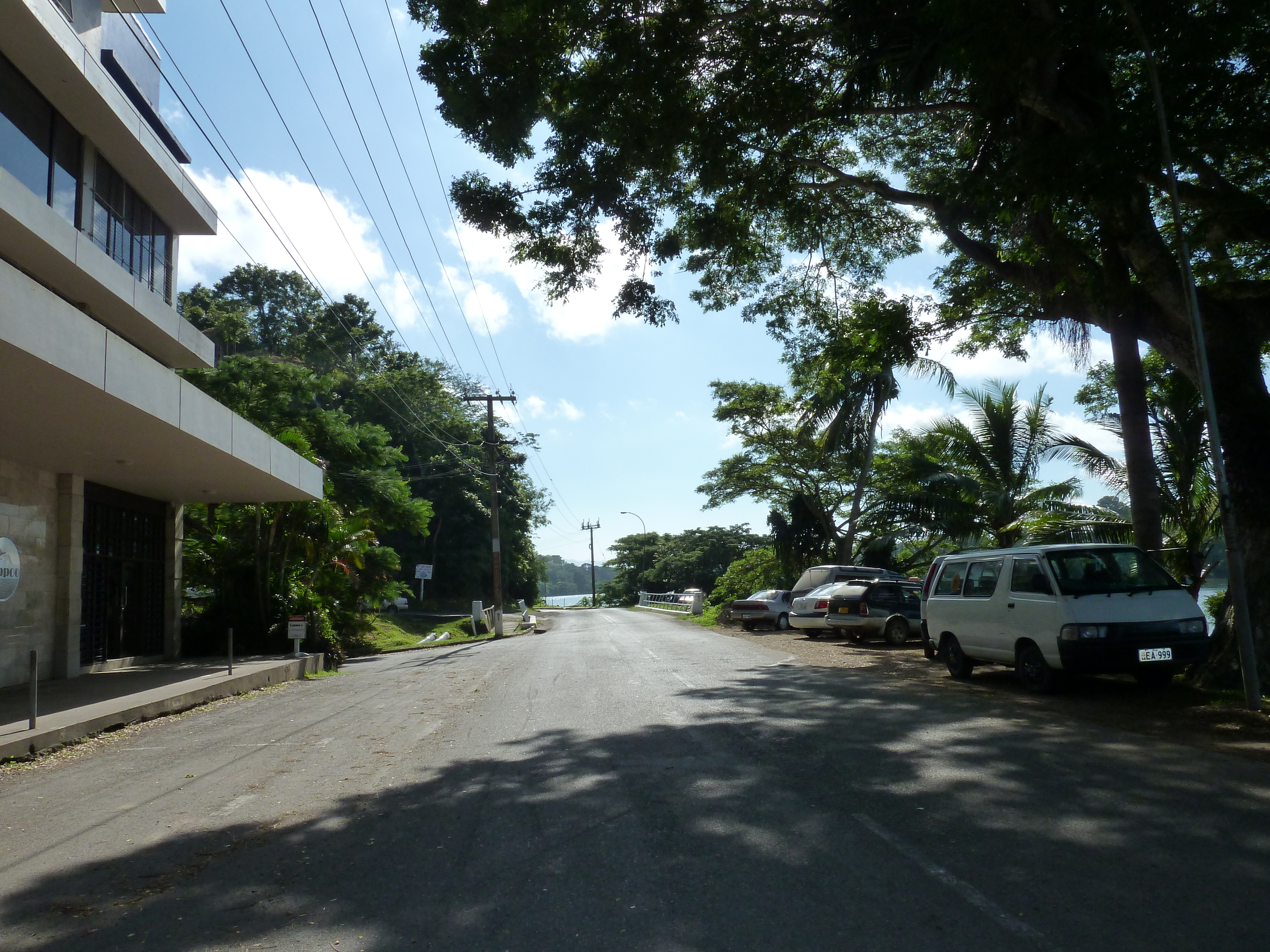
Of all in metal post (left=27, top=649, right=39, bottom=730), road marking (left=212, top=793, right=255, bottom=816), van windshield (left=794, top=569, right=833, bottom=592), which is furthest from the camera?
van windshield (left=794, top=569, right=833, bottom=592)

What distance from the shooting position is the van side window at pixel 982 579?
1217cm

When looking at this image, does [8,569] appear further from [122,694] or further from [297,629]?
[297,629]

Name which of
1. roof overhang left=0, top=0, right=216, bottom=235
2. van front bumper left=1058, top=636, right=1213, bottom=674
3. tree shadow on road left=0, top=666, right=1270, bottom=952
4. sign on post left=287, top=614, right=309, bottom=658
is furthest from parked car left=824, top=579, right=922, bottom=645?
roof overhang left=0, top=0, right=216, bottom=235

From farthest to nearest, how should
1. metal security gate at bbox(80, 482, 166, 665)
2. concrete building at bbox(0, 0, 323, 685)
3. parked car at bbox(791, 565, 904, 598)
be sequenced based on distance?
parked car at bbox(791, 565, 904, 598) → metal security gate at bbox(80, 482, 166, 665) → concrete building at bbox(0, 0, 323, 685)

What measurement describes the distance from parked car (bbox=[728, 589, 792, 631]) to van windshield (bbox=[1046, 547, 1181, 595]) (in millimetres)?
18834

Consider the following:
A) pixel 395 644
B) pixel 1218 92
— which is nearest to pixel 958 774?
pixel 1218 92

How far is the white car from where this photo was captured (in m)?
23.4

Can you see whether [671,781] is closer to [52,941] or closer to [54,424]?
[52,941]

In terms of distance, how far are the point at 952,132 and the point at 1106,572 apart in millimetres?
7690

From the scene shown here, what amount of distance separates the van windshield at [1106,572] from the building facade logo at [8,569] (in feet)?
48.2

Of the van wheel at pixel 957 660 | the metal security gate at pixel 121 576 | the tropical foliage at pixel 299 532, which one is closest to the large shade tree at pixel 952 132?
the van wheel at pixel 957 660

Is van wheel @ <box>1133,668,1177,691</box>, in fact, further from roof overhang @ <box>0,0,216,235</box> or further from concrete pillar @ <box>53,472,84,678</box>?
roof overhang @ <box>0,0,216,235</box>

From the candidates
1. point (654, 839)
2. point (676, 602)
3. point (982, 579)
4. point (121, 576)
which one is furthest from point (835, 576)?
point (676, 602)

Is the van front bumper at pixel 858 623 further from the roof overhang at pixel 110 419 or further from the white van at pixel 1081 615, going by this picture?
the roof overhang at pixel 110 419
